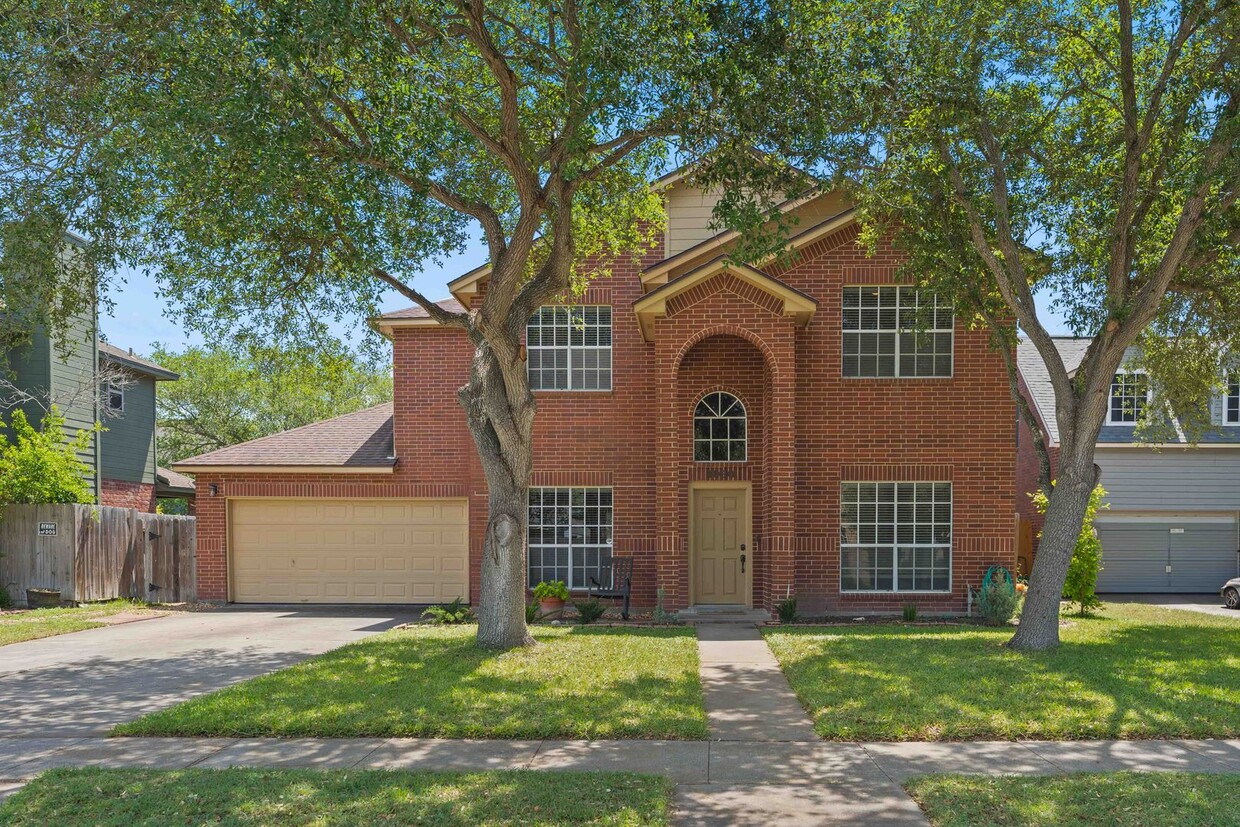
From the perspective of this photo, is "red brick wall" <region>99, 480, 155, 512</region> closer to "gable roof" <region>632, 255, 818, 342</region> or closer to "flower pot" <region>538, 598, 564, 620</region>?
"flower pot" <region>538, 598, 564, 620</region>

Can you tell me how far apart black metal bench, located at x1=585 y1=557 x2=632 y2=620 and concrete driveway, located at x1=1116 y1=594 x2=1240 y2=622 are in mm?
11490

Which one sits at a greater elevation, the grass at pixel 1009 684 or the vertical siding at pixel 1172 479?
the vertical siding at pixel 1172 479

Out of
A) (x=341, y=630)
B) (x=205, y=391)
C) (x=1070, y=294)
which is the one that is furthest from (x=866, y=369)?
(x=205, y=391)

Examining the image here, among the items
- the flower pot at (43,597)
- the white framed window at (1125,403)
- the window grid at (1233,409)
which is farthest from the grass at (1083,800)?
the window grid at (1233,409)

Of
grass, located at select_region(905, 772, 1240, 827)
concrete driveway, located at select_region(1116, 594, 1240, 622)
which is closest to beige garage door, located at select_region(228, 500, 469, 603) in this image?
grass, located at select_region(905, 772, 1240, 827)

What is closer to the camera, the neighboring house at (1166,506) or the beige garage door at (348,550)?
the beige garage door at (348,550)

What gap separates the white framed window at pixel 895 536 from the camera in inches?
615

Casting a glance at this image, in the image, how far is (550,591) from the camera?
15297mm

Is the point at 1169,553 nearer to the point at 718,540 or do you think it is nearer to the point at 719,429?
the point at 718,540

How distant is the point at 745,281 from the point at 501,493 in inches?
238

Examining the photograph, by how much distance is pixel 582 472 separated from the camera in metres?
16.6

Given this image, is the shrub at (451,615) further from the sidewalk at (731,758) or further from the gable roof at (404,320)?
the sidewalk at (731,758)

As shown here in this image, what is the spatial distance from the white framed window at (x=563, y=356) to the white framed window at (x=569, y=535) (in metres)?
1.95

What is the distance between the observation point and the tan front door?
53.5 feet
